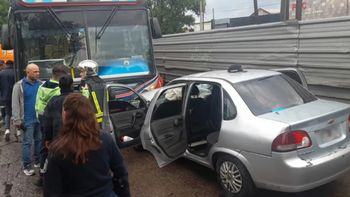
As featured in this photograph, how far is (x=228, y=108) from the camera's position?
3830mm

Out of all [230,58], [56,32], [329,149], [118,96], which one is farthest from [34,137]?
[230,58]

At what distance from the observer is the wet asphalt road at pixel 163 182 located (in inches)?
160

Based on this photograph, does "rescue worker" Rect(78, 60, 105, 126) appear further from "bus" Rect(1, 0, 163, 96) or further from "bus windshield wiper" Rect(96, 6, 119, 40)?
"bus windshield wiper" Rect(96, 6, 119, 40)

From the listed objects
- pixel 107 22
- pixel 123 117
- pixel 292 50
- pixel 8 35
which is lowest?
pixel 123 117

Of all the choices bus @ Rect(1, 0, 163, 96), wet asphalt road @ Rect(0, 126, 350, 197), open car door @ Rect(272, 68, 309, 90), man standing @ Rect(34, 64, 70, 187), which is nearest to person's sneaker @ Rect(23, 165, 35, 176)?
wet asphalt road @ Rect(0, 126, 350, 197)

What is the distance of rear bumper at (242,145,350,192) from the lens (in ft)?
10.4

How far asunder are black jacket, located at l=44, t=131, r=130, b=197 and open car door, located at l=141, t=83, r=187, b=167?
7.29ft

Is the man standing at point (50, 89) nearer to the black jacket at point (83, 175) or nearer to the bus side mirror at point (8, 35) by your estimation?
the black jacket at point (83, 175)

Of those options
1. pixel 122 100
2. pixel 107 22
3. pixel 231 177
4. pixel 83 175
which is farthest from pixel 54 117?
pixel 107 22

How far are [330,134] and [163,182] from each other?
2.35m

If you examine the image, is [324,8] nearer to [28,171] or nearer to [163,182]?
[163,182]

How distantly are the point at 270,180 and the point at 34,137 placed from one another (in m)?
3.61

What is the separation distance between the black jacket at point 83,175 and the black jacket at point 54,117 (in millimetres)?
1400

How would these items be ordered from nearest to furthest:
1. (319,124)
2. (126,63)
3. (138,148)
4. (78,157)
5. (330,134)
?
(78,157)
(319,124)
(330,134)
(138,148)
(126,63)
